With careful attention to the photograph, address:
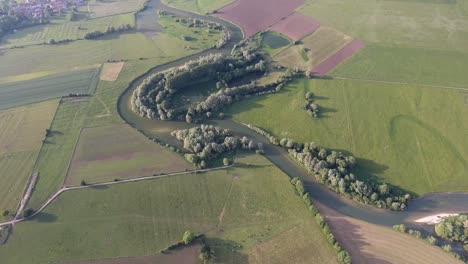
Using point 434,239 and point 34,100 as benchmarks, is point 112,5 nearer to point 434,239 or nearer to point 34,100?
point 34,100

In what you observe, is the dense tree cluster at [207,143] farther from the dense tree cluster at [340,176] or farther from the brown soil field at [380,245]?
the brown soil field at [380,245]

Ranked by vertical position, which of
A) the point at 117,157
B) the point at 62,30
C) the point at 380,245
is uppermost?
the point at 62,30

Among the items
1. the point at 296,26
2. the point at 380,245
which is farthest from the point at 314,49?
the point at 380,245

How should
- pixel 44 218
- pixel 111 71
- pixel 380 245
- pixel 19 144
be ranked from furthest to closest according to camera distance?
pixel 111 71 < pixel 19 144 < pixel 44 218 < pixel 380 245

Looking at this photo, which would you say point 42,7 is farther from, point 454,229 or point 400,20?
point 454,229

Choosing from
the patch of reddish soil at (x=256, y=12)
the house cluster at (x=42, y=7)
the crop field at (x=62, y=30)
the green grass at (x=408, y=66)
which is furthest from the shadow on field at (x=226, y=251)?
the house cluster at (x=42, y=7)

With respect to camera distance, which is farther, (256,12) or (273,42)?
(256,12)
